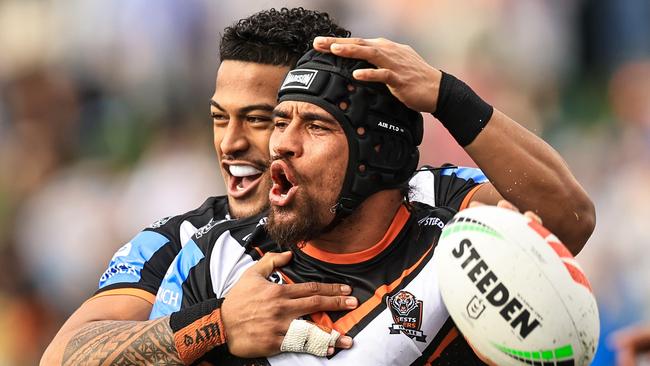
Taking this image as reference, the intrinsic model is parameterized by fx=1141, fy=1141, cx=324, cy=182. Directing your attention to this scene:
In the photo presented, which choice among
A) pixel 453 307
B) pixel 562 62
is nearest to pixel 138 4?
pixel 562 62

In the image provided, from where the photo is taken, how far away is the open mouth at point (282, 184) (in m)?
4.41

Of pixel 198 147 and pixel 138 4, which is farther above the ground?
pixel 138 4

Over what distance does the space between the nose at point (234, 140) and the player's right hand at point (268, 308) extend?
1.36 metres

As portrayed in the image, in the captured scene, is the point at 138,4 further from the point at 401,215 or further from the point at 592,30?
the point at 401,215

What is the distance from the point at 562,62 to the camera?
10.6 metres

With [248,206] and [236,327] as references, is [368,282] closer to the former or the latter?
[236,327]

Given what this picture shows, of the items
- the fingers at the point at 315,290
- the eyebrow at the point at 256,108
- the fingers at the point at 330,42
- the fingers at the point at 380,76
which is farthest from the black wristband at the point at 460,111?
the eyebrow at the point at 256,108

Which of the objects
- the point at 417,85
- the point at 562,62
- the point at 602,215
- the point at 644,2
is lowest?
the point at 602,215

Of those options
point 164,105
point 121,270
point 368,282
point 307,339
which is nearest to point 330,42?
point 368,282

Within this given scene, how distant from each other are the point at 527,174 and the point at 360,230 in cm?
69

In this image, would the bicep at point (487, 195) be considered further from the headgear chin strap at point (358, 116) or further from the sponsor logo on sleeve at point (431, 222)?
the headgear chin strap at point (358, 116)

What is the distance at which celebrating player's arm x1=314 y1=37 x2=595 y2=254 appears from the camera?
4.30 m

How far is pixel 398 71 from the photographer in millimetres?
4281

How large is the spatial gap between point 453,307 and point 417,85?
36.2 inches
